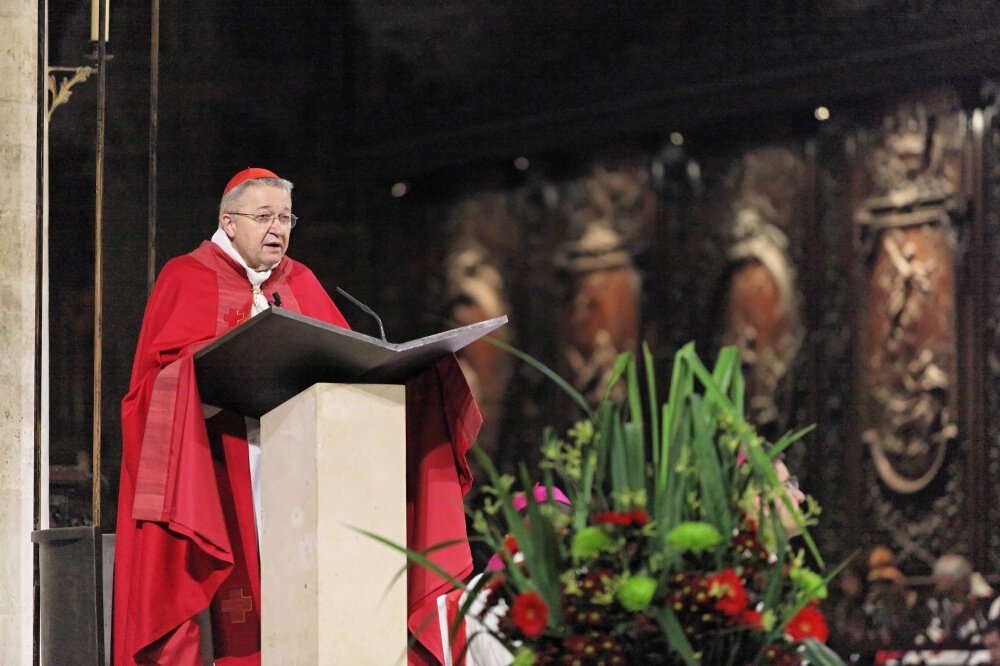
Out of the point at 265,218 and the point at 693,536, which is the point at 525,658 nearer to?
the point at 693,536

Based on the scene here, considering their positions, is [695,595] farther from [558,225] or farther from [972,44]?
[558,225]

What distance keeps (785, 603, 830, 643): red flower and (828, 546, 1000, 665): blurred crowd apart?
3.95m

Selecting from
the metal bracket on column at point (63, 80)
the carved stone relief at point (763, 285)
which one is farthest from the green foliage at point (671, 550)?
the carved stone relief at point (763, 285)

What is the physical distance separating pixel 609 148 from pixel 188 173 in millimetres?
2004

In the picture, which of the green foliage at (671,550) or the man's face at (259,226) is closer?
the green foliage at (671,550)

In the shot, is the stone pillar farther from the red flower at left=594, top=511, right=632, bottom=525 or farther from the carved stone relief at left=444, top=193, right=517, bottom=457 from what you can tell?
the carved stone relief at left=444, top=193, right=517, bottom=457

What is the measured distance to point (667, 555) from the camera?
7.14ft

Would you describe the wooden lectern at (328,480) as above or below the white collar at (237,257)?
below

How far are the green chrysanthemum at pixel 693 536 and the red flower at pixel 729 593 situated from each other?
0.16ft

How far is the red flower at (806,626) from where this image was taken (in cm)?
214

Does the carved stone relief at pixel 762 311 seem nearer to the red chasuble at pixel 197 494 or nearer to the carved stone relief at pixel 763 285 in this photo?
the carved stone relief at pixel 763 285

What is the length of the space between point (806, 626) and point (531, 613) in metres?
0.38

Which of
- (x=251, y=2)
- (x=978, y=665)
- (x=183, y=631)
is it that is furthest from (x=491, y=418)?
(x=183, y=631)

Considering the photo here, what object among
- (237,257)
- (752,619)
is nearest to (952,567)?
(237,257)
